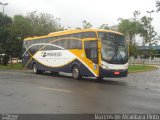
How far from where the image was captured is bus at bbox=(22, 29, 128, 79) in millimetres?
Result: 22000

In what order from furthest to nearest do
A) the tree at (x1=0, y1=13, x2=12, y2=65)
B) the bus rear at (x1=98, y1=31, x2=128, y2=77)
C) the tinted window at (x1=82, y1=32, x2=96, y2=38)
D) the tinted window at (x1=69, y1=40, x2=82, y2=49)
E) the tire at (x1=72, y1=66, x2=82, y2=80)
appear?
the tree at (x1=0, y1=13, x2=12, y2=65) → the tire at (x1=72, y1=66, x2=82, y2=80) → the tinted window at (x1=69, y1=40, x2=82, y2=49) → the tinted window at (x1=82, y1=32, x2=96, y2=38) → the bus rear at (x1=98, y1=31, x2=128, y2=77)

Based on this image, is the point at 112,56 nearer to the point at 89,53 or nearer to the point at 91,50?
the point at 91,50

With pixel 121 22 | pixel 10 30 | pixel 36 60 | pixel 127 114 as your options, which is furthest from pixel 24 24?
pixel 121 22

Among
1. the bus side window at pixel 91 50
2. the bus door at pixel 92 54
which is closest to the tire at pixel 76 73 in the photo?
the bus door at pixel 92 54

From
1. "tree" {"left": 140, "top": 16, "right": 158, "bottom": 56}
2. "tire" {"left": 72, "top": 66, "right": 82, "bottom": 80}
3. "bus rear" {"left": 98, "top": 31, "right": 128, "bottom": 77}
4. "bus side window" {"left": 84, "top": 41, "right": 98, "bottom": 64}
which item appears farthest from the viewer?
"tree" {"left": 140, "top": 16, "right": 158, "bottom": 56}

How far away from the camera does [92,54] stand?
22.5 meters

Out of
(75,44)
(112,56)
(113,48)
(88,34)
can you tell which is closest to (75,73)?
(75,44)

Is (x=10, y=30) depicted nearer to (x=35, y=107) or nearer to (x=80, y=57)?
(x=80, y=57)

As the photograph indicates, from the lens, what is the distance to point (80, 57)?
23641 millimetres

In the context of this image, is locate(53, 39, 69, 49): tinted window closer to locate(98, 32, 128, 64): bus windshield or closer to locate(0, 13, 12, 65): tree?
locate(98, 32, 128, 64): bus windshield

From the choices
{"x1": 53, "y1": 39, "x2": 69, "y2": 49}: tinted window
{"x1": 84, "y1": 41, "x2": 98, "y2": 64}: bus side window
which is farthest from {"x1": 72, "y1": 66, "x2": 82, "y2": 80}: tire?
{"x1": 53, "y1": 39, "x2": 69, "y2": 49}: tinted window

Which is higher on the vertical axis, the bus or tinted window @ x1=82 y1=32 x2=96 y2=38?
tinted window @ x1=82 y1=32 x2=96 y2=38

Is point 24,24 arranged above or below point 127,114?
above

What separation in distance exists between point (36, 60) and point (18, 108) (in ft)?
67.0
